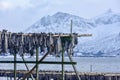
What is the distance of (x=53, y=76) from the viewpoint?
53375 millimetres

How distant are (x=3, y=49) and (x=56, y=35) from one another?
11.8ft

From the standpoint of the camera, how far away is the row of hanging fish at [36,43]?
113 ft

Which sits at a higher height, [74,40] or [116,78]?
[74,40]

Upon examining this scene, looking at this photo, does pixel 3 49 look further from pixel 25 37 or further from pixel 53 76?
pixel 53 76

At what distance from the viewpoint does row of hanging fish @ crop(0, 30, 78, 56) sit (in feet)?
113

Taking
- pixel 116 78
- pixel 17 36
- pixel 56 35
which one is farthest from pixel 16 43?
pixel 116 78

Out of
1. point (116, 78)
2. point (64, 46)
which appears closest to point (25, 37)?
point (64, 46)

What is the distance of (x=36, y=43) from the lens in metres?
35.0

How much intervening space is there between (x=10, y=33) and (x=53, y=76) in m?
19.5

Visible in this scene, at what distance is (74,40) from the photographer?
3588cm

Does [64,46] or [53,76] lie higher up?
[64,46]

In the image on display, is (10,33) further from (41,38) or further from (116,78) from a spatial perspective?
(116,78)

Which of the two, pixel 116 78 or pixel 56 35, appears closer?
pixel 56 35

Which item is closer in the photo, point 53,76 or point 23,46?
point 23,46
